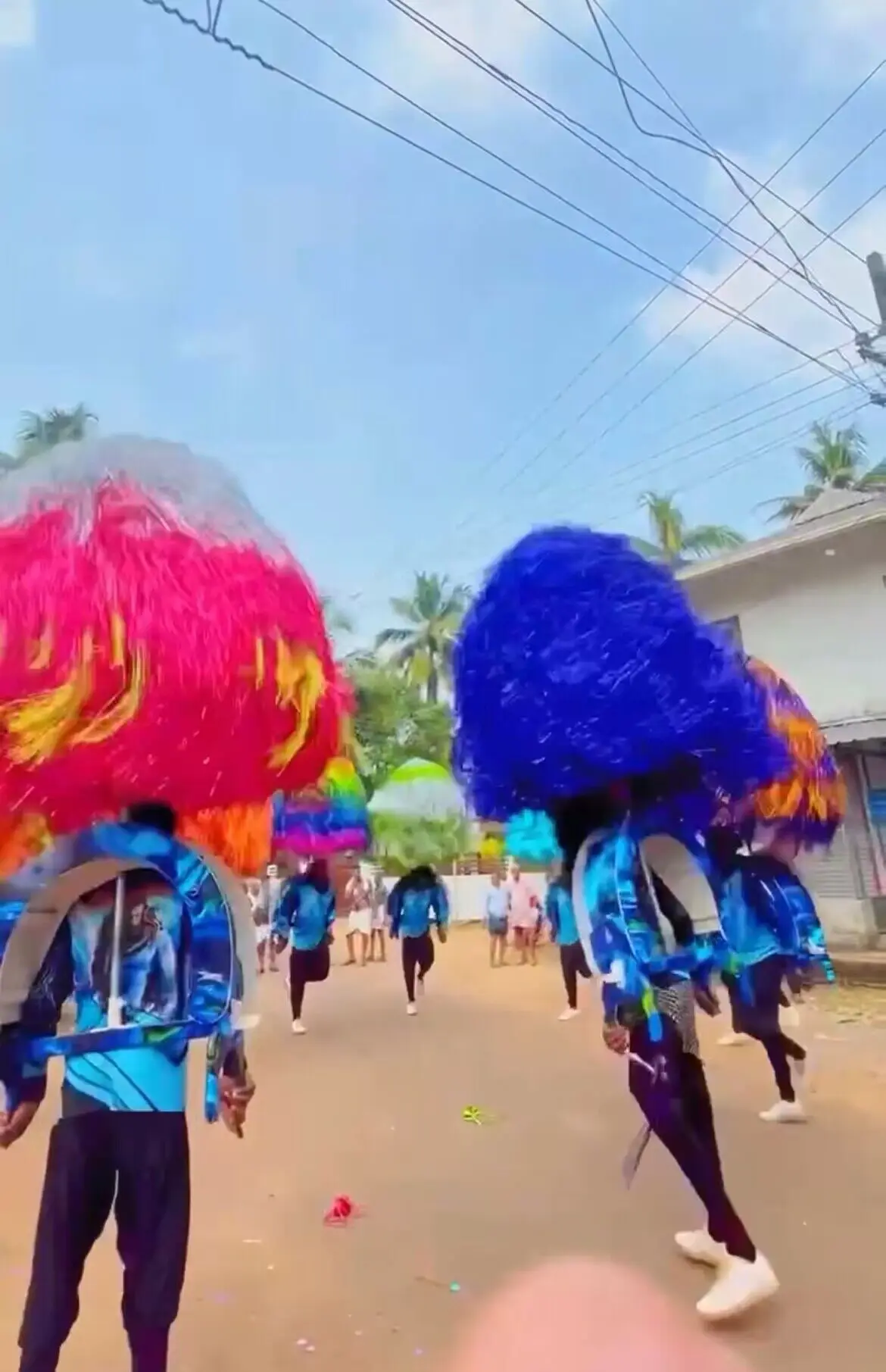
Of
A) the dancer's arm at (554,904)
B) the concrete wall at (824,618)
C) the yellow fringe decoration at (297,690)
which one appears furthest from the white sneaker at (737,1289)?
the concrete wall at (824,618)

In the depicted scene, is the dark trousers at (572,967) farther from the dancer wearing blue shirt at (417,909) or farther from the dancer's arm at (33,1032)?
the dancer's arm at (33,1032)

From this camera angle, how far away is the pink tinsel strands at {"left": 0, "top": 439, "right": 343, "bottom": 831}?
231 centimetres

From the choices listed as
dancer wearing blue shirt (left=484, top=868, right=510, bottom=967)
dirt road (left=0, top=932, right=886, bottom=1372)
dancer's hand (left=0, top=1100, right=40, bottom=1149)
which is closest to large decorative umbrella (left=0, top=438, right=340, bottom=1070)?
dancer's hand (left=0, top=1100, right=40, bottom=1149)

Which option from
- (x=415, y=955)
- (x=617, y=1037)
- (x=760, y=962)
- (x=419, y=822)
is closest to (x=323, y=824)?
(x=419, y=822)

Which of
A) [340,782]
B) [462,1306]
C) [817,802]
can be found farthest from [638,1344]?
[340,782]

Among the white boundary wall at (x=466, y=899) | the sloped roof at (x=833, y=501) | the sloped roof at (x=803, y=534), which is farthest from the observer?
the white boundary wall at (x=466, y=899)

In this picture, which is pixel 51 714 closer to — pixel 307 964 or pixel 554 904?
pixel 554 904

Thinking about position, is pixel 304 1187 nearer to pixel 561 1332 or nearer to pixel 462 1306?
pixel 462 1306

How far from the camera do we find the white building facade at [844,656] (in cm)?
1199

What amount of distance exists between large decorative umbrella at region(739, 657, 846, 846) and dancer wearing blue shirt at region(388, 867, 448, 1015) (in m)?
4.30

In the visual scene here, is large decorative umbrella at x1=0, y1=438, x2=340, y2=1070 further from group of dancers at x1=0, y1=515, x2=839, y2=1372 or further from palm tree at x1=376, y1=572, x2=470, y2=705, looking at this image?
palm tree at x1=376, y1=572, x2=470, y2=705

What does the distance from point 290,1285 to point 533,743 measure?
1.93 metres

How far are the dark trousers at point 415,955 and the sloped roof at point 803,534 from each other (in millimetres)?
4893

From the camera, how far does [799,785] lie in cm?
489
